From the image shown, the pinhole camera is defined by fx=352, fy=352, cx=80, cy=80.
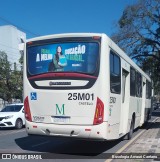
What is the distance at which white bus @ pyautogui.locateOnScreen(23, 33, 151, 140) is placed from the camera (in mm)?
9625

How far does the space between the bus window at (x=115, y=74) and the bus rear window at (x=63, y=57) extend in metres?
0.80

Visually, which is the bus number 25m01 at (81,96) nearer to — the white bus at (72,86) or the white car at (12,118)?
the white bus at (72,86)

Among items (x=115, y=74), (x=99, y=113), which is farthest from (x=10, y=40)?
(x=99, y=113)

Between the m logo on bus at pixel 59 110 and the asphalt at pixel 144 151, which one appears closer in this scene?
the asphalt at pixel 144 151

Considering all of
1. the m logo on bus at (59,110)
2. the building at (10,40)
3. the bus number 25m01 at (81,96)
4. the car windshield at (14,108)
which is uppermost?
the building at (10,40)

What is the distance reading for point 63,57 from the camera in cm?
1008

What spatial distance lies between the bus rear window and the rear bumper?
5.04 feet

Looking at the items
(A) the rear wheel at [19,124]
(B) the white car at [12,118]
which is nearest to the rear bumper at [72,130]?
(B) the white car at [12,118]

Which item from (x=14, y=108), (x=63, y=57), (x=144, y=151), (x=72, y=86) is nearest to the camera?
(x=72, y=86)

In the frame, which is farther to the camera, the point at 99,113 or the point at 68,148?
the point at 68,148

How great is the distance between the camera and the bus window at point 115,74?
10.3 metres

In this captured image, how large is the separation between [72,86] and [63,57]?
901mm

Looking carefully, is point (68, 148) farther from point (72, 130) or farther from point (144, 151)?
point (144, 151)

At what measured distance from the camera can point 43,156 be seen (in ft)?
32.8
